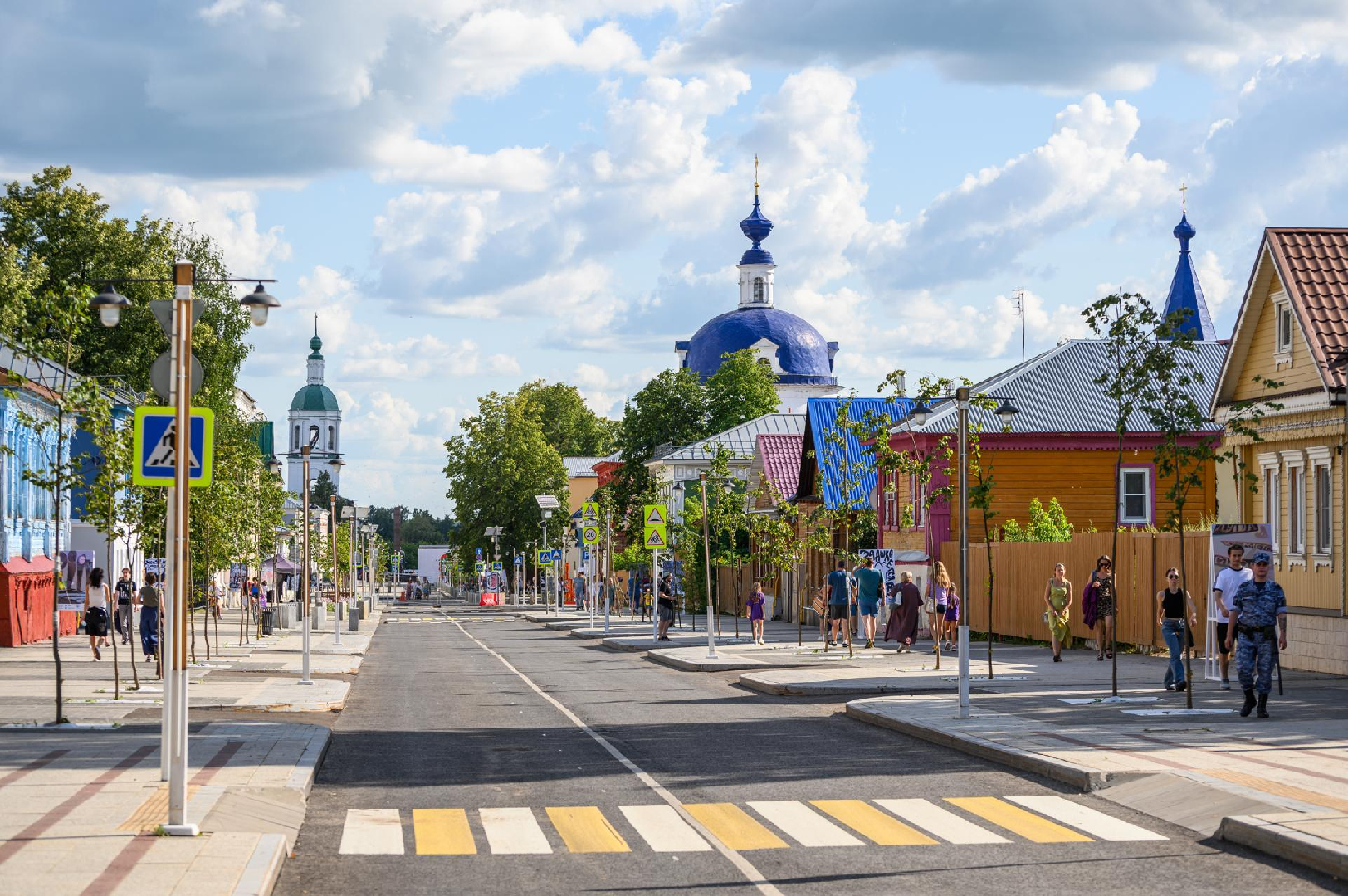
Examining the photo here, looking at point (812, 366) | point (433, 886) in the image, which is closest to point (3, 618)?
point (433, 886)

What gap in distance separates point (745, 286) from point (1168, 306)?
4405 centimetres

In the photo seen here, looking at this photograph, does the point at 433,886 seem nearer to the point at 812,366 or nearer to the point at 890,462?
the point at 890,462

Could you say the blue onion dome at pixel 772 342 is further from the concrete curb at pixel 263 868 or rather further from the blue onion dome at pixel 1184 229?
the concrete curb at pixel 263 868

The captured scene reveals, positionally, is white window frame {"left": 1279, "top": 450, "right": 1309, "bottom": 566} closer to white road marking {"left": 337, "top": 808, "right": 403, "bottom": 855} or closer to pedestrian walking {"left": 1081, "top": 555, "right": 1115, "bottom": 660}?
pedestrian walking {"left": 1081, "top": 555, "right": 1115, "bottom": 660}

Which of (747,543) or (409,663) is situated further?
(747,543)

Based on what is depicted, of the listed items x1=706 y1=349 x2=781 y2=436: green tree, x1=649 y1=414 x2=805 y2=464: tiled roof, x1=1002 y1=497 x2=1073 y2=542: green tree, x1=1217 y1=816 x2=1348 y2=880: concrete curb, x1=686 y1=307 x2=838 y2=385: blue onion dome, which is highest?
x1=686 y1=307 x2=838 y2=385: blue onion dome

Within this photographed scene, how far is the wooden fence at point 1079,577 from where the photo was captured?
101 ft

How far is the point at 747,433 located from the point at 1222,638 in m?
59.4

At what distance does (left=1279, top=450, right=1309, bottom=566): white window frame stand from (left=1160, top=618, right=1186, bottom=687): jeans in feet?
21.9

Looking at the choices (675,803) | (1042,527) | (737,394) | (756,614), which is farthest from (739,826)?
(737,394)

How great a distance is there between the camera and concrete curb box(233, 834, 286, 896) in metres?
9.43

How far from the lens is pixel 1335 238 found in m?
29.7

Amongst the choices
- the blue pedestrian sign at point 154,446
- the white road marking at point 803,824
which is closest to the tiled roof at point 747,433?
the white road marking at point 803,824

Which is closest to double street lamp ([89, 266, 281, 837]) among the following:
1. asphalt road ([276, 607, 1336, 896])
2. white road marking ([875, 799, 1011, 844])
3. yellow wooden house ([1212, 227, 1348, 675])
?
asphalt road ([276, 607, 1336, 896])
